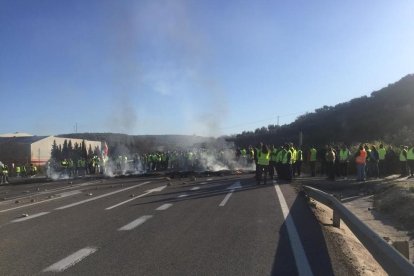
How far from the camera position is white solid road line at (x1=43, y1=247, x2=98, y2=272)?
24.6ft

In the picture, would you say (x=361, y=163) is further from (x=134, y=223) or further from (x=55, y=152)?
(x=55, y=152)

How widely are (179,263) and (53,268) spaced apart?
5.75ft

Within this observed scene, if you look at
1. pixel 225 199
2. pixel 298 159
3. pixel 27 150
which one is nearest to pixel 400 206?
pixel 225 199

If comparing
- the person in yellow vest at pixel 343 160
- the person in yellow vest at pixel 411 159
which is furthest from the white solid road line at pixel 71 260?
the person in yellow vest at pixel 411 159

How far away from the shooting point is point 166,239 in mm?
9766

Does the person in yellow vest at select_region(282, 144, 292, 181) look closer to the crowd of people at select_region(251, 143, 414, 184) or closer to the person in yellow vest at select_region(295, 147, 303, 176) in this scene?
the crowd of people at select_region(251, 143, 414, 184)

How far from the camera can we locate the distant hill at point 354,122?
275 feet

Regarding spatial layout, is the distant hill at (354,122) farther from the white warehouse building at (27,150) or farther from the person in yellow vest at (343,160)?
the person in yellow vest at (343,160)

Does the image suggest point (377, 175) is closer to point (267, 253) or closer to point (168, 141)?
point (267, 253)

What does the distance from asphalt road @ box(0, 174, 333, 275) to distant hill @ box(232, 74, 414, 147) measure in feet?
209

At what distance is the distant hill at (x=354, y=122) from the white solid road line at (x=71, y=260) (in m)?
69.5

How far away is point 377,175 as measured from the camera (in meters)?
27.9

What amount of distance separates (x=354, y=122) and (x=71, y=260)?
88108 mm

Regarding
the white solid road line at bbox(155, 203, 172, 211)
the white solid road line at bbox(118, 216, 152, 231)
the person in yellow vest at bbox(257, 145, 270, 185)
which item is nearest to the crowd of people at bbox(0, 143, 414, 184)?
the person in yellow vest at bbox(257, 145, 270, 185)
